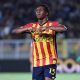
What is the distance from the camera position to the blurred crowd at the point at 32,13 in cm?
2422

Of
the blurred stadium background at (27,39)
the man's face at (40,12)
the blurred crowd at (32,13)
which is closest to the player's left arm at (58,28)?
the man's face at (40,12)

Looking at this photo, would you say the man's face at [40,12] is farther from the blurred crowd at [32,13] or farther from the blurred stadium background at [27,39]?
the blurred crowd at [32,13]

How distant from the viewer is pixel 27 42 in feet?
67.2

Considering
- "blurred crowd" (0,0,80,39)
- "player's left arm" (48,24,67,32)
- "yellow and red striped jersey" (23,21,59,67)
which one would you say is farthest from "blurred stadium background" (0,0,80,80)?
"player's left arm" (48,24,67,32)

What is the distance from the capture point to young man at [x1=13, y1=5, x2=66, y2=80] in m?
8.09

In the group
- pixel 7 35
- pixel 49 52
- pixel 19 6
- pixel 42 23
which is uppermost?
pixel 19 6

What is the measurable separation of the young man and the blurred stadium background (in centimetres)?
→ 846

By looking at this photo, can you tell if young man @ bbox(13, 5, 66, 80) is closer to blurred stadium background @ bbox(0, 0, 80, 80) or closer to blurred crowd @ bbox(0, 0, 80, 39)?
blurred stadium background @ bbox(0, 0, 80, 80)

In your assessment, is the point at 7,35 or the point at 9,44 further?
the point at 7,35

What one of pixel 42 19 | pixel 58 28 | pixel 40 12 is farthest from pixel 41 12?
pixel 58 28

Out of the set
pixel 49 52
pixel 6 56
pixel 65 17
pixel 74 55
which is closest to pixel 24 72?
pixel 6 56

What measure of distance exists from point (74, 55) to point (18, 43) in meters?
2.55

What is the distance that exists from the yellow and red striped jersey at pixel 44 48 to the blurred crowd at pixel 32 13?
15664 mm

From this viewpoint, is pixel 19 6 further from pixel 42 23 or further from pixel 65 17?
pixel 42 23
